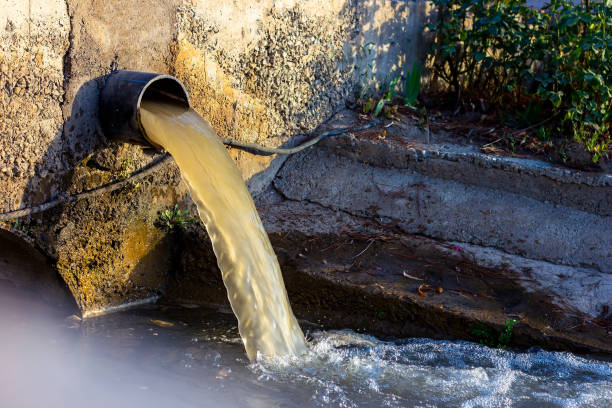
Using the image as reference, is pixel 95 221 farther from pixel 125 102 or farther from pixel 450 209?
pixel 450 209

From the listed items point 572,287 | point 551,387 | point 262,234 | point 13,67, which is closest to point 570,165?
point 572,287

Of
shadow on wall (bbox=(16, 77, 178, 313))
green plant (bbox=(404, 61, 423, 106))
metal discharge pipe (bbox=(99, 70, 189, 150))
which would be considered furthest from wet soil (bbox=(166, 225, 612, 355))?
green plant (bbox=(404, 61, 423, 106))

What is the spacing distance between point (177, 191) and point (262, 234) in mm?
733

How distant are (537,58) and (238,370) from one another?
3.13 meters

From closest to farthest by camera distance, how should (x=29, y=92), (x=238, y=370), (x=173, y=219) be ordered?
(x=238, y=370) → (x=29, y=92) → (x=173, y=219)

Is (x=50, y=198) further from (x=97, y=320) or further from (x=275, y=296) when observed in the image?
(x=275, y=296)

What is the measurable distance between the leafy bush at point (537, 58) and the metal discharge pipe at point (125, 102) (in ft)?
8.35

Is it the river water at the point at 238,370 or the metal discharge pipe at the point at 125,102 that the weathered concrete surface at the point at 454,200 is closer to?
the river water at the point at 238,370

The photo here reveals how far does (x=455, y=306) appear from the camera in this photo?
3.21 metres

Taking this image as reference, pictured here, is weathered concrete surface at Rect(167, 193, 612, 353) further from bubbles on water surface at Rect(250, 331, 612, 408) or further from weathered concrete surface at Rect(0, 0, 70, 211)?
weathered concrete surface at Rect(0, 0, 70, 211)

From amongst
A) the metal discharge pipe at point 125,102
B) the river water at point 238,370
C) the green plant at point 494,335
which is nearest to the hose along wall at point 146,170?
the metal discharge pipe at point 125,102

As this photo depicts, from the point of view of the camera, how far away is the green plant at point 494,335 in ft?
10.0

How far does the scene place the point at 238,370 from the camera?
8.93ft

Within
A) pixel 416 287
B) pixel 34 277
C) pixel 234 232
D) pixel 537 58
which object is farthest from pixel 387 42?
pixel 34 277
